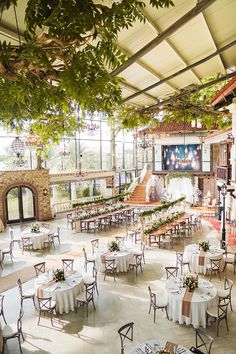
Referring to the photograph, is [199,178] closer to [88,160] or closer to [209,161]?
[209,161]

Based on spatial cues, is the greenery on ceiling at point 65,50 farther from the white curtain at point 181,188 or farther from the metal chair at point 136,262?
the white curtain at point 181,188

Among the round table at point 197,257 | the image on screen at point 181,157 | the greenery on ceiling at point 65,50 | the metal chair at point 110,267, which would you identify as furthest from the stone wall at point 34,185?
the greenery on ceiling at point 65,50

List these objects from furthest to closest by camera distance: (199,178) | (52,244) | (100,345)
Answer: (199,178) → (52,244) → (100,345)

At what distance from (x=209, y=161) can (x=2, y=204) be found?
16529 millimetres

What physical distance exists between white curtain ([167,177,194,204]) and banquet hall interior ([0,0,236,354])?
190 inches

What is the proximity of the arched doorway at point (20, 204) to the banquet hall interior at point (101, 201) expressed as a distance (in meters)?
0.07

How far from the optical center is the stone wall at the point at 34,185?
1691 cm

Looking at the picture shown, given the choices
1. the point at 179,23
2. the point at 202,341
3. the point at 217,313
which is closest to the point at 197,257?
the point at 217,313

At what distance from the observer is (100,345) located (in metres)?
6.14

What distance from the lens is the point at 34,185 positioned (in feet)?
59.5

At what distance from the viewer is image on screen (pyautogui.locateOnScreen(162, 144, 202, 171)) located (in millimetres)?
24500

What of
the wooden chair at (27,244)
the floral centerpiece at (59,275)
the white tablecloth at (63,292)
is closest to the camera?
the white tablecloth at (63,292)

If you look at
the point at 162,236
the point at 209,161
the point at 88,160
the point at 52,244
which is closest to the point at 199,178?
the point at 209,161

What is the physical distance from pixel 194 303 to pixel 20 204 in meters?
14.1
